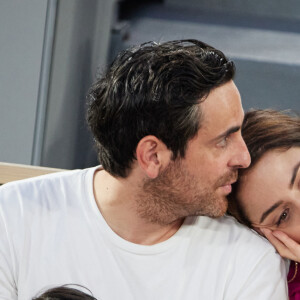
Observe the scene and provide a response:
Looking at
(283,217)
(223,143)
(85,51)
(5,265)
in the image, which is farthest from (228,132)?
(85,51)

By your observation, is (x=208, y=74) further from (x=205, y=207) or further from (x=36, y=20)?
(x=36, y=20)

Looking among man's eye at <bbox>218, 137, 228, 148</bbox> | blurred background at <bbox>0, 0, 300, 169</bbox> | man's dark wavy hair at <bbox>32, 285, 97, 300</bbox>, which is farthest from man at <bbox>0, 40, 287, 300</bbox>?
blurred background at <bbox>0, 0, 300, 169</bbox>

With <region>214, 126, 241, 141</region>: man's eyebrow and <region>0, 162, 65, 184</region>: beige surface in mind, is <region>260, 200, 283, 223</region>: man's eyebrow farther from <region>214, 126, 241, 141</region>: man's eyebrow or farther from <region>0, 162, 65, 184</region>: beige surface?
<region>0, 162, 65, 184</region>: beige surface

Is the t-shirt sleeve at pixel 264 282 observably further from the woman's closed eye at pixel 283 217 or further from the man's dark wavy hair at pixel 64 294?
the man's dark wavy hair at pixel 64 294

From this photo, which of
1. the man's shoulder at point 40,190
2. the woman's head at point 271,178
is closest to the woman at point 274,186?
the woman's head at point 271,178

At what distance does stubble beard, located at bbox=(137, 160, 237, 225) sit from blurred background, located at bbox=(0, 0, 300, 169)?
3.73ft

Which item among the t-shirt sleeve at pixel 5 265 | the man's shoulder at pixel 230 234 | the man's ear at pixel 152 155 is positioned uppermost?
the man's ear at pixel 152 155

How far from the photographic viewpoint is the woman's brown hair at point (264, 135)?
1645 mm

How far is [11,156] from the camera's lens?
271cm

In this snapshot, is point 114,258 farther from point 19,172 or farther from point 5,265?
point 19,172

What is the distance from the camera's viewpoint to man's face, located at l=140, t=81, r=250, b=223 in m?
1.53

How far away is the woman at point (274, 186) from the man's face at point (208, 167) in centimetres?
8

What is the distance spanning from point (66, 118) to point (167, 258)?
4.06 ft

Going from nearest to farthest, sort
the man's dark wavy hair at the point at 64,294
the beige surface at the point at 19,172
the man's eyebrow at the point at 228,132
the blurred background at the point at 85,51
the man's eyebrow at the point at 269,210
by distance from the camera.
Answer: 1. the man's dark wavy hair at the point at 64,294
2. the man's eyebrow at the point at 228,132
3. the man's eyebrow at the point at 269,210
4. the beige surface at the point at 19,172
5. the blurred background at the point at 85,51
